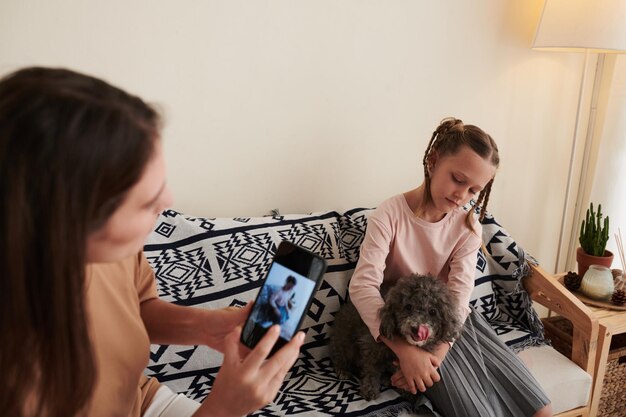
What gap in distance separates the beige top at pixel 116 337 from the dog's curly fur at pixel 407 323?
662mm

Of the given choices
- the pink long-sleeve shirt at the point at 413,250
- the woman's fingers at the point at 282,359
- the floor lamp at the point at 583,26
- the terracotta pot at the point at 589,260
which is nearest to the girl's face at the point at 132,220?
the woman's fingers at the point at 282,359

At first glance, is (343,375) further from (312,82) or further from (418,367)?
(312,82)

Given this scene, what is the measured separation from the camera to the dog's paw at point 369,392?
4.66 ft

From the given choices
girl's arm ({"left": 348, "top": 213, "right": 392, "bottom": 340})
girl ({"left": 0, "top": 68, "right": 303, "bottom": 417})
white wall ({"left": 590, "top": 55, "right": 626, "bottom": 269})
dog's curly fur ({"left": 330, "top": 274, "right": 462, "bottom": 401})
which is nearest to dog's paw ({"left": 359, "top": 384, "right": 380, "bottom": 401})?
dog's curly fur ({"left": 330, "top": 274, "right": 462, "bottom": 401})

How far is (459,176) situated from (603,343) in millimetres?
780

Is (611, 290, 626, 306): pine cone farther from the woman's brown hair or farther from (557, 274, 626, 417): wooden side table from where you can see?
the woman's brown hair

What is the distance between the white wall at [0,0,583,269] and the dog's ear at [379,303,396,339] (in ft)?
2.12

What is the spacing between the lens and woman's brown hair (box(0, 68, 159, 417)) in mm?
543

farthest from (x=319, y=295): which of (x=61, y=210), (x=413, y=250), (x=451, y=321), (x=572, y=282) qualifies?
(x=61, y=210)

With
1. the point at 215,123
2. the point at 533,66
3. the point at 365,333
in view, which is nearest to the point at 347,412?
the point at 365,333

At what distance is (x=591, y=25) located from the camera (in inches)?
73.5

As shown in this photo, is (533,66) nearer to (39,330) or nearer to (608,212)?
(608,212)

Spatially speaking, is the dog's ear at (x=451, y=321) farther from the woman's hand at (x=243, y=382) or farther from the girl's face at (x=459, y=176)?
Answer: the woman's hand at (x=243, y=382)

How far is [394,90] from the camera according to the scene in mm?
1964
